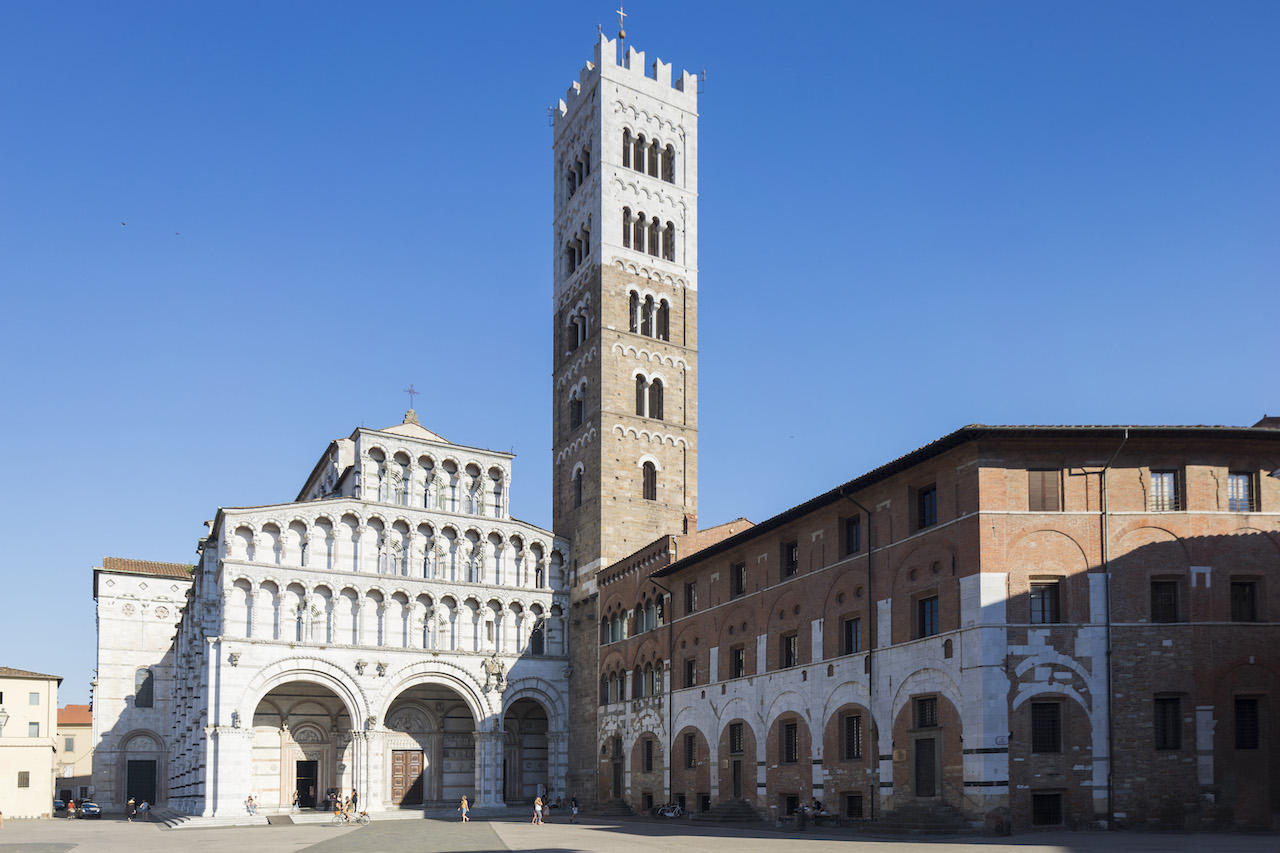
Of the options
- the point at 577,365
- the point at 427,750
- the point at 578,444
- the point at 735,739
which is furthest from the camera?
the point at 577,365

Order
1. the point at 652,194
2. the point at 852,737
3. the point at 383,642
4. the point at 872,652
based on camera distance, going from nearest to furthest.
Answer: the point at 872,652 → the point at 852,737 → the point at 383,642 → the point at 652,194

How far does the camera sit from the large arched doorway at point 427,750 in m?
54.1

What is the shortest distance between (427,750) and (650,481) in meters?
16.6

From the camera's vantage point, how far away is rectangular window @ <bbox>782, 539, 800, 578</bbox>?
39750 millimetres

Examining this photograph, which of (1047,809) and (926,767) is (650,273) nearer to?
(926,767)

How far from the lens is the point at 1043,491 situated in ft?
99.6

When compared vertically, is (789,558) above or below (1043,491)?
below

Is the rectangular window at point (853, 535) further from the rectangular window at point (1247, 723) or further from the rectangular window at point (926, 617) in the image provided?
the rectangular window at point (1247, 723)

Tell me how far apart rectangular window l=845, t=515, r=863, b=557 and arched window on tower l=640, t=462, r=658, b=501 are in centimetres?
2106

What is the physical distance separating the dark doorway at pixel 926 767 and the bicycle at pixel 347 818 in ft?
79.9

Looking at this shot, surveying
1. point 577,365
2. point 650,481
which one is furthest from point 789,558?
point 577,365

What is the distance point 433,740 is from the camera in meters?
55.0

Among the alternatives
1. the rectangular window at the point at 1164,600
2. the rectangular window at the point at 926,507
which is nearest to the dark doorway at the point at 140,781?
the rectangular window at the point at 926,507

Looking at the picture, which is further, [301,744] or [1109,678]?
[301,744]
